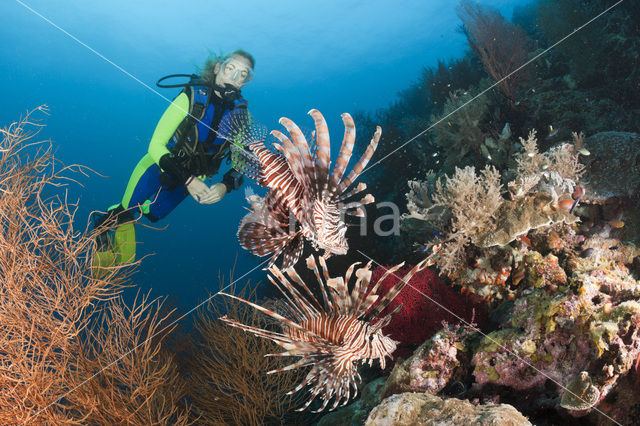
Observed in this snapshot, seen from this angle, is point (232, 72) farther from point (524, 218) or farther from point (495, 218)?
point (524, 218)

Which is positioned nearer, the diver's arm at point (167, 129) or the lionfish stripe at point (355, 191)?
the lionfish stripe at point (355, 191)

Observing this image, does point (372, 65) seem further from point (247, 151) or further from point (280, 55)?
point (247, 151)

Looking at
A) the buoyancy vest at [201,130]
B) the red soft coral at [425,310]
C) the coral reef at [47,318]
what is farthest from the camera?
the buoyancy vest at [201,130]

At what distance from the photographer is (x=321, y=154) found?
102 inches

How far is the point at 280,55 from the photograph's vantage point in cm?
5153

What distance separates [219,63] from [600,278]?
226 inches

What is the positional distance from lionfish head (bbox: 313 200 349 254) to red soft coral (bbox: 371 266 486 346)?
1.03 m

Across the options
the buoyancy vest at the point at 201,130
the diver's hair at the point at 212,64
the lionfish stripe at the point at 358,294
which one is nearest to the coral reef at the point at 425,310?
the lionfish stripe at the point at 358,294

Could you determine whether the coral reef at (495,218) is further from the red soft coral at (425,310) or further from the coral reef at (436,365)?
the coral reef at (436,365)

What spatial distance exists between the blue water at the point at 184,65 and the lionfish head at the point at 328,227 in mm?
30081

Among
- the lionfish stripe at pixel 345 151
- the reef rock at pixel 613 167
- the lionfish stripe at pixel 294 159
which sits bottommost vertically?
the lionfish stripe at pixel 294 159

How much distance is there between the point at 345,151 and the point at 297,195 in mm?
611

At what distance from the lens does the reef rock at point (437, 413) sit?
174cm

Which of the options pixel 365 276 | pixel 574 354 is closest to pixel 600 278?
pixel 574 354
